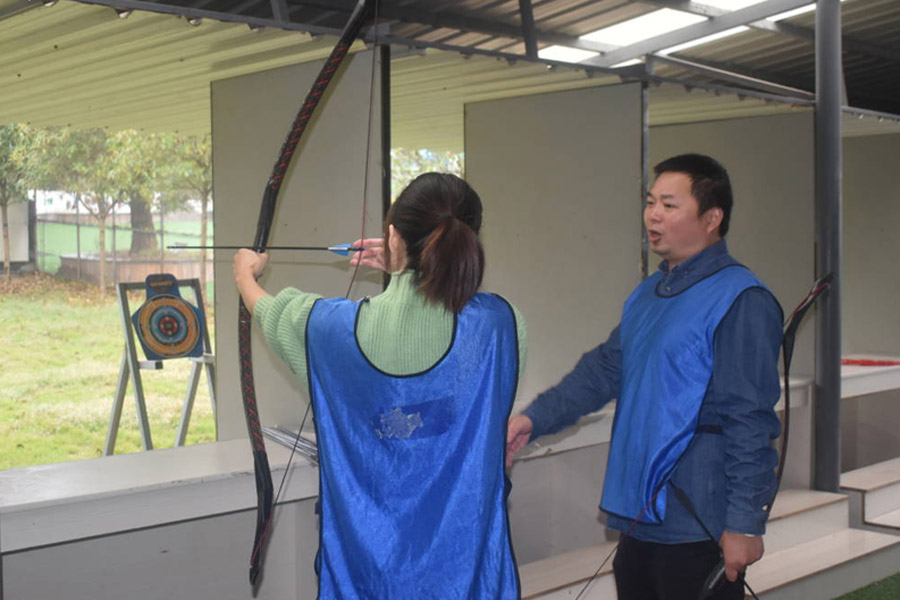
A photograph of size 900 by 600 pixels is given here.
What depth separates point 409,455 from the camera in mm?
1224

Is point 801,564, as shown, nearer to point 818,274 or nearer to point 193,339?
point 818,274

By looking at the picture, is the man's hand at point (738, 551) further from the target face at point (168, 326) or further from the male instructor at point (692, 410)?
the target face at point (168, 326)

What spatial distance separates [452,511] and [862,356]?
455 centimetres

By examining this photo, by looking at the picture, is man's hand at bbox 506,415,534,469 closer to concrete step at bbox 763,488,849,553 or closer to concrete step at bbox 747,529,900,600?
concrete step at bbox 747,529,900,600

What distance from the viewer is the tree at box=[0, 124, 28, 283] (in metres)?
9.47

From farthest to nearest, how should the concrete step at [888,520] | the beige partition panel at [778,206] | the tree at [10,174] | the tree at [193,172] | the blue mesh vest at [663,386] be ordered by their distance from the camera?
1. the tree at [193,172]
2. the tree at [10,174]
3. the beige partition panel at [778,206]
4. the concrete step at [888,520]
5. the blue mesh vest at [663,386]

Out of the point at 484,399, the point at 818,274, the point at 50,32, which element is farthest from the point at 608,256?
the point at 484,399

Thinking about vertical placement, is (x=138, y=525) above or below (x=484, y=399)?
below

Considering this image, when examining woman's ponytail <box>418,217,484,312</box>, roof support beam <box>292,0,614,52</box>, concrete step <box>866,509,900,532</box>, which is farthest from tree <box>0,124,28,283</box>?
woman's ponytail <box>418,217,484,312</box>

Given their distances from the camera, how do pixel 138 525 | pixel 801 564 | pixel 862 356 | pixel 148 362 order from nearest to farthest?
pixel 138 525
pixel 801 564
pixel 148 362
pixel 862 356

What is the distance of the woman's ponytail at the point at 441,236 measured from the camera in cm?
120

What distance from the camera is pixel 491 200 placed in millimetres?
4109

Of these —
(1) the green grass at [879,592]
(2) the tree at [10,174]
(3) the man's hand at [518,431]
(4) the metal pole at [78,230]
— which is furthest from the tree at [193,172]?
(3) the man's hand at [518,431]

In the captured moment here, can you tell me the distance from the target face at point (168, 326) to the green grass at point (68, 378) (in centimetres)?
509
